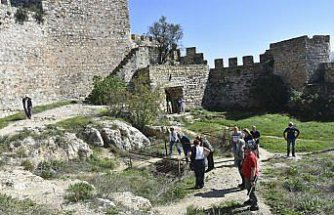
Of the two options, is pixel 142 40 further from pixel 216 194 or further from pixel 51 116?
pixel 216 194

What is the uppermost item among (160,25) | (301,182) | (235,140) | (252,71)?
(160,25)

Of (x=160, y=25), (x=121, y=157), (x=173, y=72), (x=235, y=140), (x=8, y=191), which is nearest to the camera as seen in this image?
(x=8, y=191)

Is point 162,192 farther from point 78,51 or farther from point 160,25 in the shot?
point 160,25

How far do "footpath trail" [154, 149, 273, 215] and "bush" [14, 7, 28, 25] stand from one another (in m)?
14.8

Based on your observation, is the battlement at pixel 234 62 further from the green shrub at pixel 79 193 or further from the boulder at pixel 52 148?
the green shrub at pixel 79 193

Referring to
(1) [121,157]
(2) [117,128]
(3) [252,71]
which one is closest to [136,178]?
(1) [121,157]

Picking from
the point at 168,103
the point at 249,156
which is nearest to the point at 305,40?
the point at 168,103

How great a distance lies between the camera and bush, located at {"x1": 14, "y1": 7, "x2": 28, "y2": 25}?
24.4 m

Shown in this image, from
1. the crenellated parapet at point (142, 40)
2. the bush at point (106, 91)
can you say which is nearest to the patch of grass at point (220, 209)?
the bush at point (106, 91)

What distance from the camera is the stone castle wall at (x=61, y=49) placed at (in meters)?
23.8

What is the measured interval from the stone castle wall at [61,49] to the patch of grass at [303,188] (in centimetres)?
1437

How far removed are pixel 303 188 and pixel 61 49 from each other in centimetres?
1836

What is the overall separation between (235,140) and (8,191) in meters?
8.17

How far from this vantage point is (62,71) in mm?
27391
